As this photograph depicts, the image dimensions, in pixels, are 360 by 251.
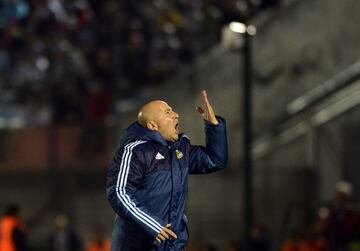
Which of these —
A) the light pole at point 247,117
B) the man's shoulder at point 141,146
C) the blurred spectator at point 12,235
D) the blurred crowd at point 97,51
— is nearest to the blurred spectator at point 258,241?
the light pole at point 247,117

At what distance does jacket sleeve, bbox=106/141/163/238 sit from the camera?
21.9 feet

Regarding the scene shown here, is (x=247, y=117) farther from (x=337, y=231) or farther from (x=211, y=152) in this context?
(x=211, y=152)

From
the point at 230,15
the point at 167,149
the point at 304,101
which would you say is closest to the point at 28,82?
the point at 230,15

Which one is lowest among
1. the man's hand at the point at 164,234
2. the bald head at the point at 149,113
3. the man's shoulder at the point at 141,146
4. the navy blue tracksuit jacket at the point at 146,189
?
the man's hand at the point at 164,234

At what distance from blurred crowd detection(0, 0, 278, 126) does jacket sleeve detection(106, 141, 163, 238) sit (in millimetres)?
12383

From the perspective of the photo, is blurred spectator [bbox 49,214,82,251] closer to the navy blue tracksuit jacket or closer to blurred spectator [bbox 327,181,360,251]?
blurred spectator [bbox 327,181,360,251]

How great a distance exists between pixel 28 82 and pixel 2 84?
20.8 inches

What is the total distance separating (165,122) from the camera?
6.89 meters

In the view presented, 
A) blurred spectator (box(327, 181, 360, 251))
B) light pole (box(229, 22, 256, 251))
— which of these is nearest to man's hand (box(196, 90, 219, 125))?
blurred spectator (box(327, 181, 360, 251))

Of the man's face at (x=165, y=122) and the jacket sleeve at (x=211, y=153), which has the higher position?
the man's face at (x=165, y=122)

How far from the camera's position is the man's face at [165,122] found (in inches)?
271

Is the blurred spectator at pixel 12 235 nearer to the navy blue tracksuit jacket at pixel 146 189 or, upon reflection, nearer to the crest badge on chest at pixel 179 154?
the navy blue tracksuit jacket at pixel 146 189

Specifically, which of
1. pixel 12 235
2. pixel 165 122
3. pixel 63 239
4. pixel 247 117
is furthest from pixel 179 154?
pixel 63 239

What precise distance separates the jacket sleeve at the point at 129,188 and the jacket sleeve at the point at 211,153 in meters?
0.50
